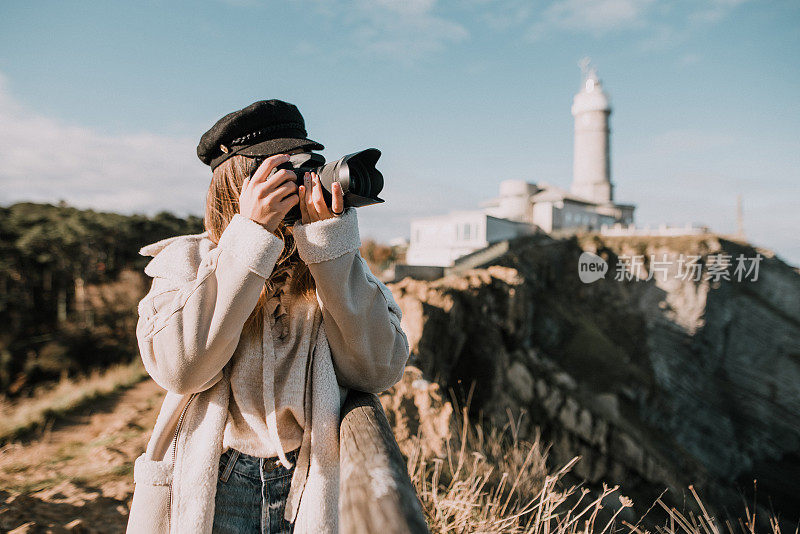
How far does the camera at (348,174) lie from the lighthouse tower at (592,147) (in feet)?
140

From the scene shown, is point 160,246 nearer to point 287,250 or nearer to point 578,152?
point 287,250

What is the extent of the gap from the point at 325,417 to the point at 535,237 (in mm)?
27919

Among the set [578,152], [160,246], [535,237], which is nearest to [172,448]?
[160,246]

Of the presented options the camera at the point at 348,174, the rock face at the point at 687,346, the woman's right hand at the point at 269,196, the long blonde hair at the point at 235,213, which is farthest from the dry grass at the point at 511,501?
the rock face at the point at 687,346

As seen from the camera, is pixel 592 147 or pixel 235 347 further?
pixel 592 147

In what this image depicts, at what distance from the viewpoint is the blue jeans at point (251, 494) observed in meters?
1.15

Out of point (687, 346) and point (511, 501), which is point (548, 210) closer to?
point (687, 346)

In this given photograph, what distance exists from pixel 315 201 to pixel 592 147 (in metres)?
45.0

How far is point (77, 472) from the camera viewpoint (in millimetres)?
3244

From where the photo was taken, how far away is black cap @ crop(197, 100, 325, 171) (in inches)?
48.3

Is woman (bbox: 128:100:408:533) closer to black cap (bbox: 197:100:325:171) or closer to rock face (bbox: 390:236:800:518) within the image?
black cap (bbox: 197:100:325:171)

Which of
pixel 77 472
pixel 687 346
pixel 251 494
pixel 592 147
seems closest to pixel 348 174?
pixel 251 494

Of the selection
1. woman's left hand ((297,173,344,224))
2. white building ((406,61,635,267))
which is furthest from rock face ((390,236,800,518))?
woman's left hand ((297,173,344,224))

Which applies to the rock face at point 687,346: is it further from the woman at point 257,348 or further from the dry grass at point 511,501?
the woman at point 257,348
